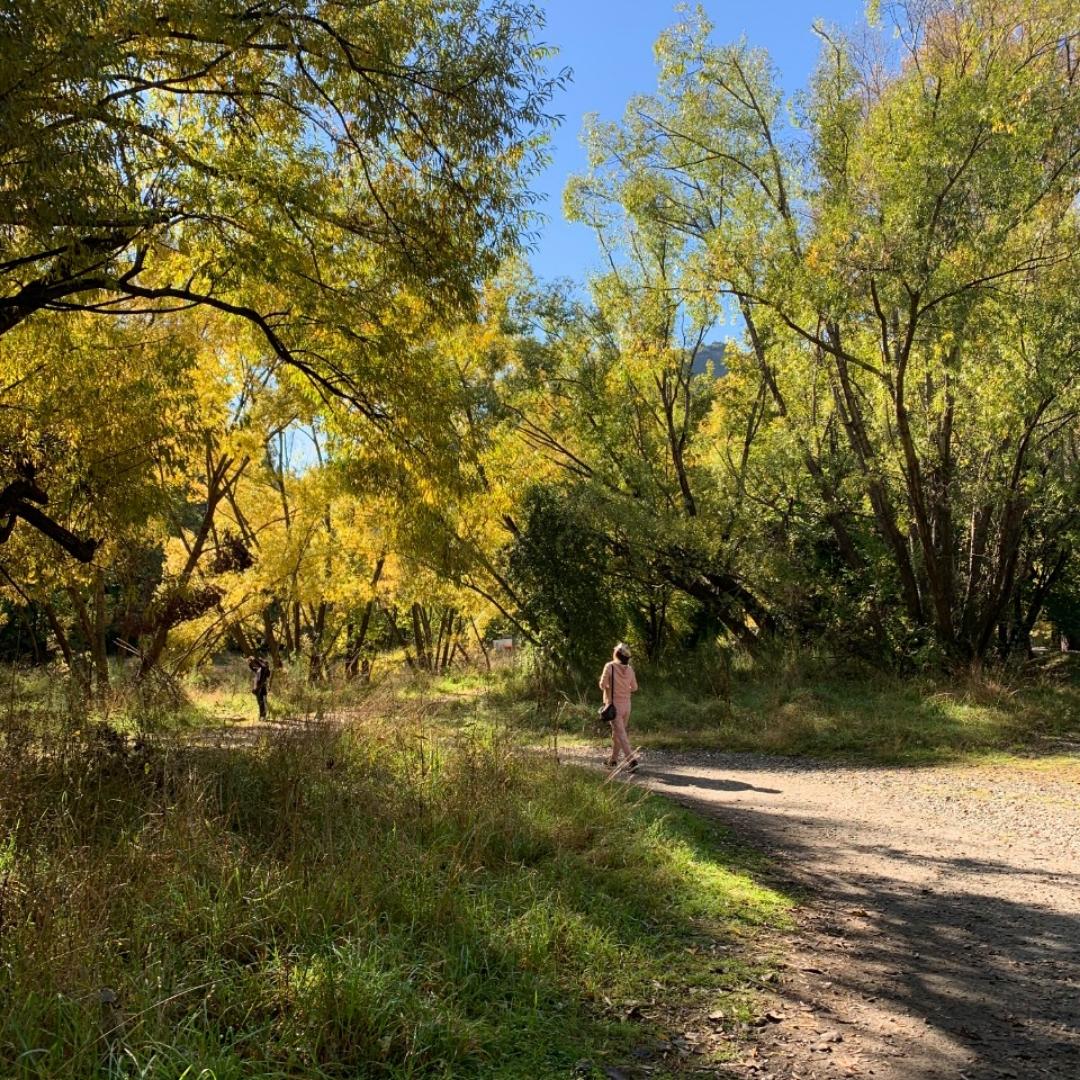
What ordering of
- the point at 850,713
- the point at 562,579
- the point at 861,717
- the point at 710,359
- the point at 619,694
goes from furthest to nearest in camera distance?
1. the point at 710,359
2. the point at 562,579
3. the point at 850,713
4. the point at 861,717
5. the point at 619,694

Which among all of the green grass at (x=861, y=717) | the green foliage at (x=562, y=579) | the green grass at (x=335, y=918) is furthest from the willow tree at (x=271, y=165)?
the green foliage at (x=562, y=579)

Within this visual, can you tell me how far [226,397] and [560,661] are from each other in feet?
30.6

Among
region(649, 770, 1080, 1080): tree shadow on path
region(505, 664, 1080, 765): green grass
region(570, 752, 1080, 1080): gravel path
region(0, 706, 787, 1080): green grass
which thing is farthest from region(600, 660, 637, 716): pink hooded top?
region(0, 706, 787, 1080): green grass

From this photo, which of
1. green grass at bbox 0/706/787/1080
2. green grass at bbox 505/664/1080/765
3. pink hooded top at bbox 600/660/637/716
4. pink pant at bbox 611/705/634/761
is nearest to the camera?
green grass at bbox 0/706/787/1080

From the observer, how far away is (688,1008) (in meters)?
3.68

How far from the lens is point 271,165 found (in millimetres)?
6629

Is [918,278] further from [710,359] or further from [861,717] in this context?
[710,359]

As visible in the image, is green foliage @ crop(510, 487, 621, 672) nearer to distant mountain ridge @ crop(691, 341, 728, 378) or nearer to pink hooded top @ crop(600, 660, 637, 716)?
distant mountain ridge @ crop(691, 341, 728, 378)

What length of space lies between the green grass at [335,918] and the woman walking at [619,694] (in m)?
3.07

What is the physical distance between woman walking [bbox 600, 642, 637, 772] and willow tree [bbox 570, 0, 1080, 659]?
6.42 meters

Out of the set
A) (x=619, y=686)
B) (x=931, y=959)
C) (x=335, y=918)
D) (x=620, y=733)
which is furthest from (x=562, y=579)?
(x=335, y=918)

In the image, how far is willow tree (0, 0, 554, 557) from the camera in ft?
14.5

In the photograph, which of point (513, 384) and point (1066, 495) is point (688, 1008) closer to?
point (1066, 495)

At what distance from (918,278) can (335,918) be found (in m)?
11.6
